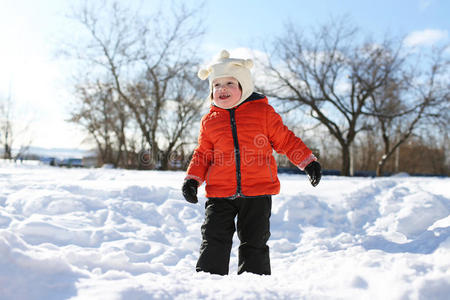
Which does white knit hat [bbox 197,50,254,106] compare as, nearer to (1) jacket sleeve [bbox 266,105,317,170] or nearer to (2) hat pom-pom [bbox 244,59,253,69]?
(2) hat pom-pom [bbox 244,59,253,69]

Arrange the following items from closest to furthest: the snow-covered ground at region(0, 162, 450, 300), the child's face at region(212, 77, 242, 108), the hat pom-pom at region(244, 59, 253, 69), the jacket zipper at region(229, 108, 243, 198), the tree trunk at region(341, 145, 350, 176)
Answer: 1. the snow-covered ground at region(0, 162, 450, 300)
2. the jacket zipper at region(229, 108, 243, 198)
3. the child's face at region(212, 77, 242, 108)
4. the hat pom-pom at region(244, 59, 253, 69)
5. the tree trunk at region(341, 145, 350, 176)

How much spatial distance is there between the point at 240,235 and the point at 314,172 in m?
0.62

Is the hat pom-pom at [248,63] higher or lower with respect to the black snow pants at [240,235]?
higher

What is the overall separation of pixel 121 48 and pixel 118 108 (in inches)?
152

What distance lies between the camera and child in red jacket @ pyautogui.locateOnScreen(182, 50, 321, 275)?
2012 mm

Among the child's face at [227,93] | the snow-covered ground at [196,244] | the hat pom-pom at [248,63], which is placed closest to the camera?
the snow-covered ground at [196,244]

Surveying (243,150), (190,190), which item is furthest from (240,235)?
(243,150)

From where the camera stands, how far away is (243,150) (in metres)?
2.09

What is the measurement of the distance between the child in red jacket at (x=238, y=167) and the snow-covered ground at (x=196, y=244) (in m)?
0.26

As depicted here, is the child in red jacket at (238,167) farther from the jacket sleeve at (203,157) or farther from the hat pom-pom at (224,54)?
the hat pom-pom at (224,54)

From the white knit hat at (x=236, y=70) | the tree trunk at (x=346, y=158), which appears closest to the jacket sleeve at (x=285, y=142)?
the white knit hat at (x=236, y=70)

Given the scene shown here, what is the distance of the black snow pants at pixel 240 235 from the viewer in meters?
1.95

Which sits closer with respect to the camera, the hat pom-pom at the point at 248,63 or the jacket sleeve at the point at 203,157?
the jacket sleeve at the point at 203,157

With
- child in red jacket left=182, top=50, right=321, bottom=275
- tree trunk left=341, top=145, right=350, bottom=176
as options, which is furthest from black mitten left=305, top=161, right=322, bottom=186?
tree trunk left=341, top=145, right=350, bottom=176
